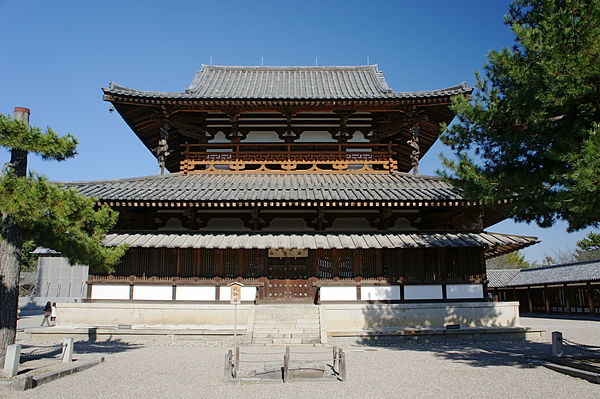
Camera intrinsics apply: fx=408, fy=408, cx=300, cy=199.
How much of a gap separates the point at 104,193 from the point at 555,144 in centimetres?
1361

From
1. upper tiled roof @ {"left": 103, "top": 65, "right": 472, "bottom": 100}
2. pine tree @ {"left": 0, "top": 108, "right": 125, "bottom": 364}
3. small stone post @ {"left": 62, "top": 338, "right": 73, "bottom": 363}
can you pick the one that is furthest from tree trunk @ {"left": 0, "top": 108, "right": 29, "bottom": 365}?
upper tiled roof @ {"left": 103, "top": 65, "right": 472, "bottom": 100}

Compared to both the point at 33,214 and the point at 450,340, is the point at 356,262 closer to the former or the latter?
the point at 450,340

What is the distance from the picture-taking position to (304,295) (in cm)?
1503

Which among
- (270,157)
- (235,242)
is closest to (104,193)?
(235,242)

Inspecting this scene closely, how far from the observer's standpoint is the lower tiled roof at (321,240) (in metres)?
14.3

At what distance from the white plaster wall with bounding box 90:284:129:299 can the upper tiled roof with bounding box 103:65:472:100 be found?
774 cm

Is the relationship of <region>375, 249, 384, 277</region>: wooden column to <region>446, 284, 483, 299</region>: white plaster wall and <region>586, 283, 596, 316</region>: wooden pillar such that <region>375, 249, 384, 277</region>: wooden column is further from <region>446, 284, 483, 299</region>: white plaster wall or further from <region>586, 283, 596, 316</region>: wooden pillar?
<region>586, 283, 596, 316</region>: wooden pillar

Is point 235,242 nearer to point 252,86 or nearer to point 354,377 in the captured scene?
point 354,377

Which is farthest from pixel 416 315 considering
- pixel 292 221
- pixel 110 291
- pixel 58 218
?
pixel 58 218

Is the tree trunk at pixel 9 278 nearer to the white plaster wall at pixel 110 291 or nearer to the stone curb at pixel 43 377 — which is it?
the stone curb at pixel 43 377

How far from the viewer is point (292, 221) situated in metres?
15.8

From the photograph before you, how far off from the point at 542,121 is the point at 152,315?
1323cm

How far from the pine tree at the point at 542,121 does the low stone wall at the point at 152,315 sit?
346 inches

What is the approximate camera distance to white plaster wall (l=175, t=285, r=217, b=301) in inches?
585
